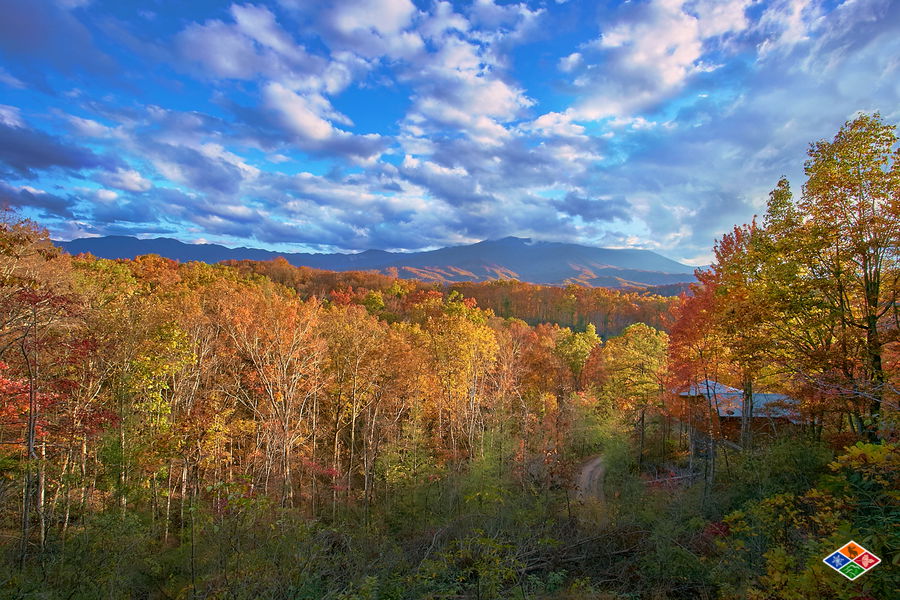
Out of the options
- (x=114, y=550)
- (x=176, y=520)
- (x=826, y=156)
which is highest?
(x=826, y=156)

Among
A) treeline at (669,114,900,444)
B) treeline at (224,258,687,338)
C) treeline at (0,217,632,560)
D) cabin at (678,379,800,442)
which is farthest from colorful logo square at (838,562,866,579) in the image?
treeline at (224,258,687,338)

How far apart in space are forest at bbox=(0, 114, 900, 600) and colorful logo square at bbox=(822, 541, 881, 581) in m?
0.26

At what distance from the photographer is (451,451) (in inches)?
1128

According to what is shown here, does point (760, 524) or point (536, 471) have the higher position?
point (760, 524)

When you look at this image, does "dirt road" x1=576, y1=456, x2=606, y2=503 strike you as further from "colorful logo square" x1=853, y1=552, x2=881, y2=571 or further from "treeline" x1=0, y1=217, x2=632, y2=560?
"colorful logo square" x1=853, y1=552, x2=881, y2=571

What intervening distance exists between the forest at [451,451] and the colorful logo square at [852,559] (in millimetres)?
264

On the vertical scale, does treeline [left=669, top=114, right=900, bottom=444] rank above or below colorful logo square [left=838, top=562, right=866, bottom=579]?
above

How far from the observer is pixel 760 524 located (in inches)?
344

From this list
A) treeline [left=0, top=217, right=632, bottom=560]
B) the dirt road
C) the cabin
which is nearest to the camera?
treeline [left=0, top=217, right=632, bottom=560]

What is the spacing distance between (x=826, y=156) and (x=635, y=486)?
14560mm

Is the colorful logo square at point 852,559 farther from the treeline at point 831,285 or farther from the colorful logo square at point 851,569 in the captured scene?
the treeline at point 831,285

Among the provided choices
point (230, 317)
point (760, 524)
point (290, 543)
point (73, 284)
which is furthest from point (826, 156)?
point (73, 284)

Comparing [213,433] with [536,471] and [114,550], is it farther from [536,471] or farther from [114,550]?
[536,471]

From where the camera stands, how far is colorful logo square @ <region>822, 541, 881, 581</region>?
155 inches
